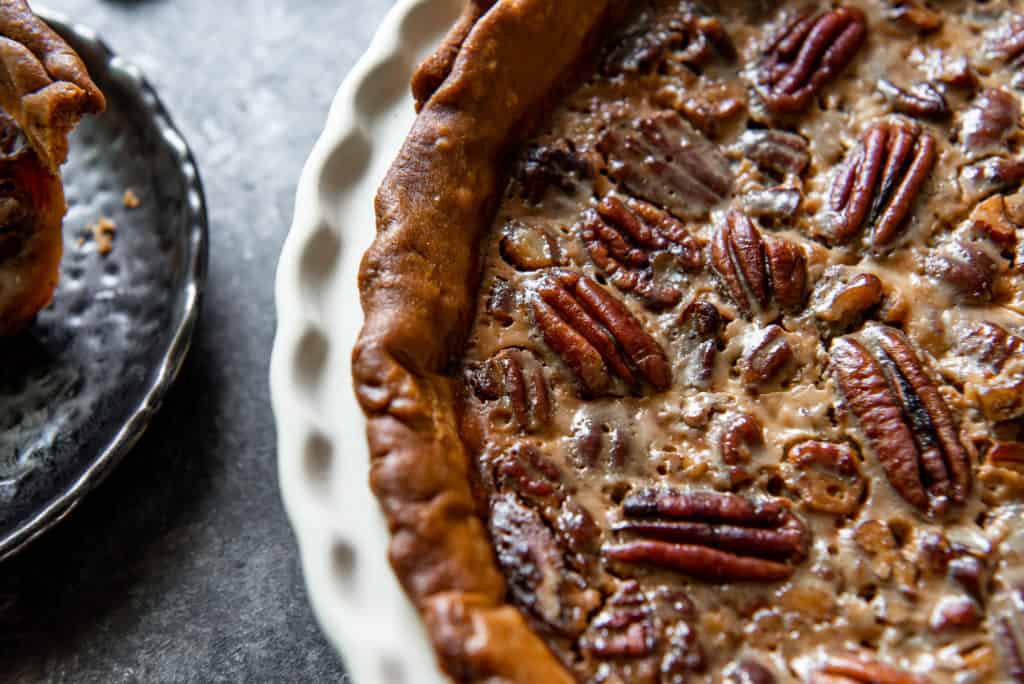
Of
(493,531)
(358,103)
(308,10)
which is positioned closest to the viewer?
(493,531)

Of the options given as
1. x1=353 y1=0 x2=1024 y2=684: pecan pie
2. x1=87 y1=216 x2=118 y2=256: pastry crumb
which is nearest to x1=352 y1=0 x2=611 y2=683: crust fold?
x1=353 y1=0 x2=1024 y2=684: pecan pie

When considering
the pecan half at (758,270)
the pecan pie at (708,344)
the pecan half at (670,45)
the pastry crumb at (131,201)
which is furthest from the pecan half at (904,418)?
the pastry crumb at (131,201)

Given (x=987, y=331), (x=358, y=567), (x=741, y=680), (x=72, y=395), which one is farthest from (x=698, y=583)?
(x=72, y=395)

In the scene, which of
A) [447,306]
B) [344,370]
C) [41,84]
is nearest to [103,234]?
[41,84]

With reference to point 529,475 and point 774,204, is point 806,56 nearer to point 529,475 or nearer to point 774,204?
point 774,204

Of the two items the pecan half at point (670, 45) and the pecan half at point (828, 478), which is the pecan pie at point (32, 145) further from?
the pecan half at point (828, 478)

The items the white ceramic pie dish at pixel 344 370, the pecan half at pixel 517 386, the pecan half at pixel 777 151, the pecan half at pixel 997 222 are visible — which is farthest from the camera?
the pecan half at pixel 777 151

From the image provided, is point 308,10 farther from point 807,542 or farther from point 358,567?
point 807,542
